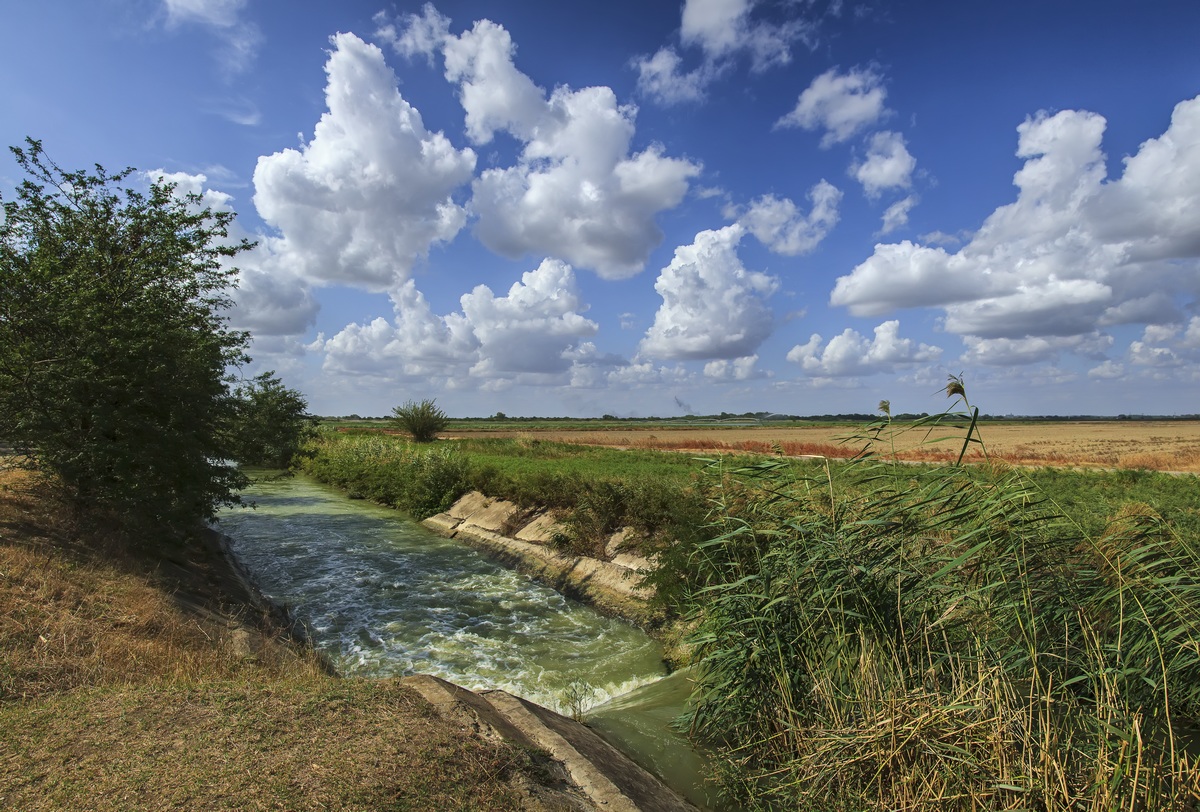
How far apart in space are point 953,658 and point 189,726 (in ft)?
21.1

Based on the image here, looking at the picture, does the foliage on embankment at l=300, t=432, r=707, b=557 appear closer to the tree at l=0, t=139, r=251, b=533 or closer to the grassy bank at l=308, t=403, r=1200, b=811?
the grassy bank at l=308, t=403, r=1200, b=811

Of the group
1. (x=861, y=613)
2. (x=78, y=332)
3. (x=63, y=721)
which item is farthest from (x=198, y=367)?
(x=861, y=613)

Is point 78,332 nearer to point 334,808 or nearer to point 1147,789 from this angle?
point 334,808

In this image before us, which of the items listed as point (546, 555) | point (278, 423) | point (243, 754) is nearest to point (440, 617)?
point (546, 555)

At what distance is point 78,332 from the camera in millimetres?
10133

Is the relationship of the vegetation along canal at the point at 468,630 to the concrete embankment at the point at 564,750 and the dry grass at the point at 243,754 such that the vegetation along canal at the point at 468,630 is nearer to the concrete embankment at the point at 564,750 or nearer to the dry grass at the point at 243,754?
the concrete embankment at the point at 564,750

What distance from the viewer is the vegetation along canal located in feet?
27.5

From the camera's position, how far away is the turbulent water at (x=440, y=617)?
9938 mm

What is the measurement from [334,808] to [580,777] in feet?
7.06

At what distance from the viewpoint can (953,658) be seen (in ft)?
17.4

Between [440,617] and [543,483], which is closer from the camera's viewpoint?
[440,617]

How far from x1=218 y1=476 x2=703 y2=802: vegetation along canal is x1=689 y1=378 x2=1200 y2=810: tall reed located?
1.54 meters

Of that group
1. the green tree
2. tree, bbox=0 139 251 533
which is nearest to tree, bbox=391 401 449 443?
the green tree

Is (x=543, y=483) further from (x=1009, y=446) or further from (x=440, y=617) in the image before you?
(x=1009, y=446)
